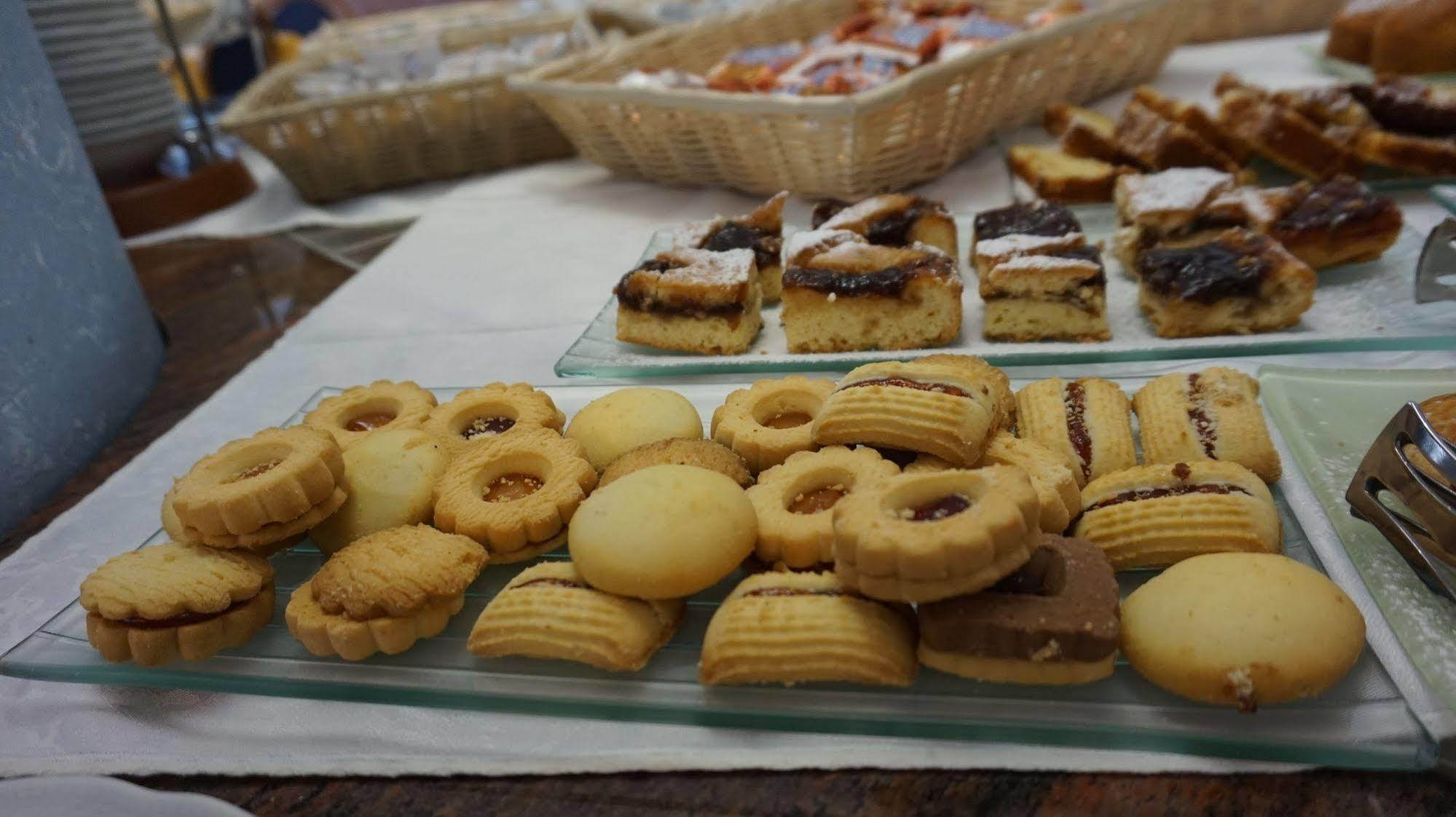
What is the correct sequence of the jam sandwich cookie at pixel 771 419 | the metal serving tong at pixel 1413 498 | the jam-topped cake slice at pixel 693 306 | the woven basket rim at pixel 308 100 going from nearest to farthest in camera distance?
the metal serving tong at pixel 1413 498 < the jam sandwich cookie at pixel 771 419 < the jam-topped cake slice at pixel 693 306 < the woven basket rim at pixel 308 100

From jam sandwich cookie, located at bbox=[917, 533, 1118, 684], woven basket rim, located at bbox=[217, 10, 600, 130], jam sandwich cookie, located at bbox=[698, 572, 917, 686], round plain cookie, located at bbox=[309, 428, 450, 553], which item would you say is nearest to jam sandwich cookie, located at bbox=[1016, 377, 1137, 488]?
jam sandwich cookie, located at bbox=[917, 533, 1118, 684]

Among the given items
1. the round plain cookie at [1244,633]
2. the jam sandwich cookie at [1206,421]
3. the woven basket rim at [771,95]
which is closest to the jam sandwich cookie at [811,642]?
the round plain cookie at [1244,633]

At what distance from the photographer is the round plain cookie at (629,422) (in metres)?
1.36

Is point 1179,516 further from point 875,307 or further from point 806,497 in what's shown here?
point 875,307

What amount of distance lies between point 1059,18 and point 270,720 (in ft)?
8.30

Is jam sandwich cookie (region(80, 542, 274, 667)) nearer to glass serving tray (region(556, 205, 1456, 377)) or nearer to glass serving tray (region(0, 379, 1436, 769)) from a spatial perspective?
glass serving tray (region(0, 379, 1436, 769))

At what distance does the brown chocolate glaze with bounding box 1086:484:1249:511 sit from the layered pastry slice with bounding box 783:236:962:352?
0.61m

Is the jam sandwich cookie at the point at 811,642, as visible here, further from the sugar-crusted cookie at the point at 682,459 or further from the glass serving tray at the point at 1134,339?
the glass serving tray at the point at 1134,339

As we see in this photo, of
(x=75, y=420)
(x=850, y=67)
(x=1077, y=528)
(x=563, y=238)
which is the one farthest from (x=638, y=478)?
(x=850, y=67)

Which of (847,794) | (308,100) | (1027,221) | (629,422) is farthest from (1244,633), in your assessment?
(308,100)

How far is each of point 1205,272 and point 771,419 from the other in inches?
32.8

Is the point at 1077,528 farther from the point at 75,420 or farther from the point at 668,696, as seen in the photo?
the point at 75,420

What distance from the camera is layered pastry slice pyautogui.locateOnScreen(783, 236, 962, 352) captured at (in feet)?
5.45

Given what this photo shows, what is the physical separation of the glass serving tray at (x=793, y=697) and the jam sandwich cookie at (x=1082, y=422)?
0.63ft
